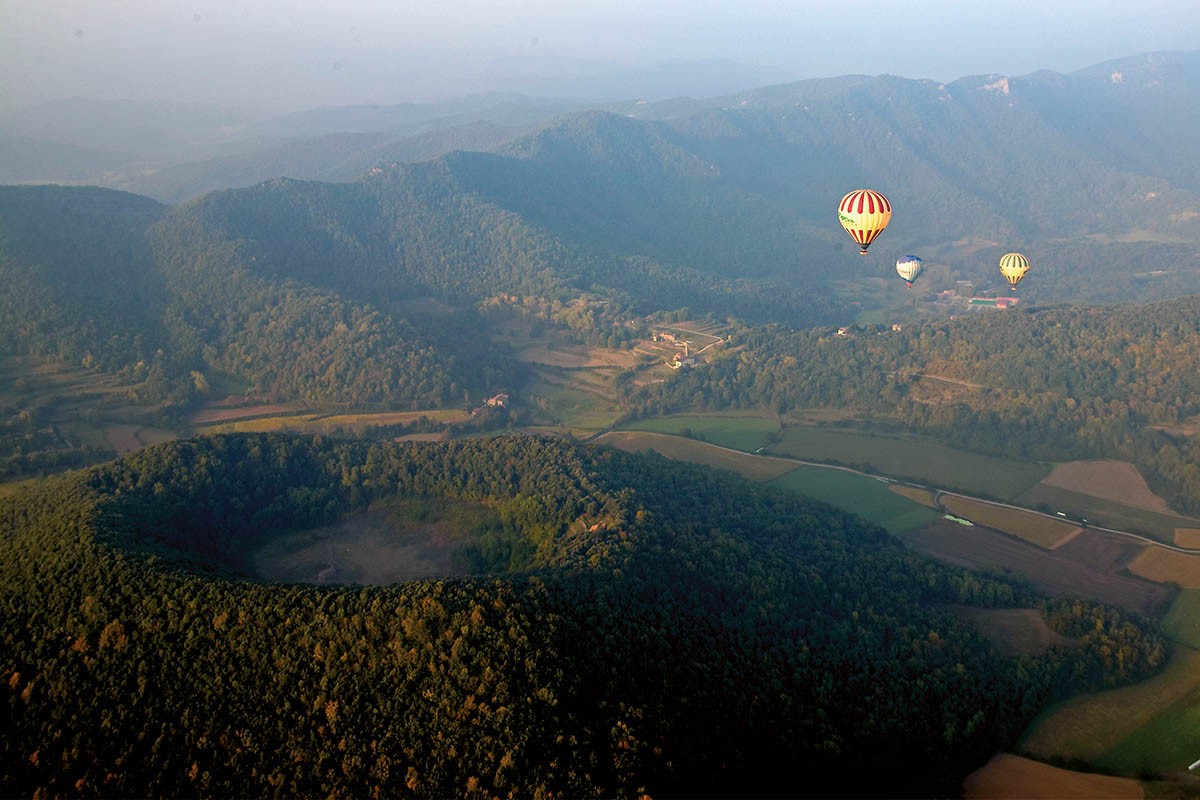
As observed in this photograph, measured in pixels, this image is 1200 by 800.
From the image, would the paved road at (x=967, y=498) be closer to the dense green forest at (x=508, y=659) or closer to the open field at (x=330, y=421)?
the dense green forest at (x=508, y=659)

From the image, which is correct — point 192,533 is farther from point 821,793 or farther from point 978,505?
point 978,505

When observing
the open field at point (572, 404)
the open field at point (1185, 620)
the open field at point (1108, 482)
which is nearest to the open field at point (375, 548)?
the open field at point (572, 404)

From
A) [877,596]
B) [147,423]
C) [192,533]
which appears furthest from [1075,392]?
[147,423]

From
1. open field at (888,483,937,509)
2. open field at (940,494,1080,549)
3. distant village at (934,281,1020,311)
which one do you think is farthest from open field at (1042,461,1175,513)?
distant village at (934,281,1020,311)

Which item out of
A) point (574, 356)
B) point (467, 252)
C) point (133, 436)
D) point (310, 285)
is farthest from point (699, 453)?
point (467, 252)

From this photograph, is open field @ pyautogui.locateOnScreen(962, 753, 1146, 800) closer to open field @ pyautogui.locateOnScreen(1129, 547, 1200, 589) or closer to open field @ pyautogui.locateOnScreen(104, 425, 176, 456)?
open field @ pyautogui.locateOnScreen(1129, 547, 1200, 589)
